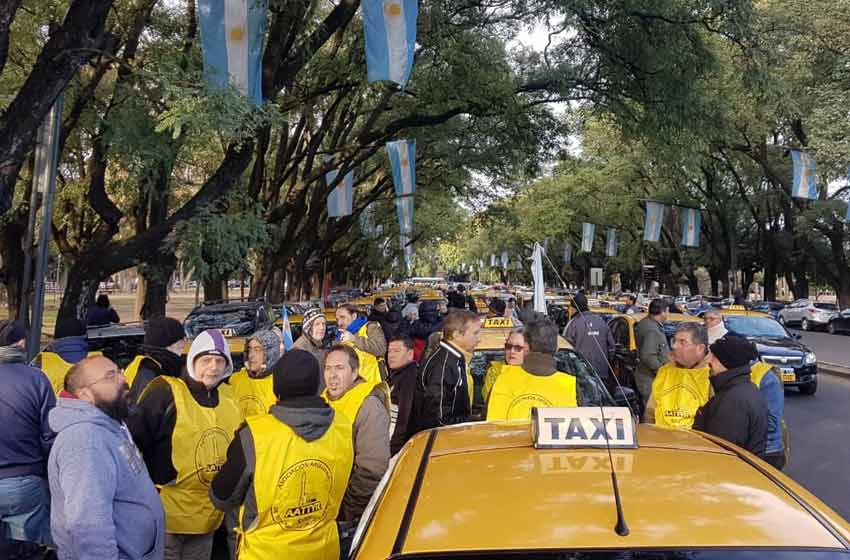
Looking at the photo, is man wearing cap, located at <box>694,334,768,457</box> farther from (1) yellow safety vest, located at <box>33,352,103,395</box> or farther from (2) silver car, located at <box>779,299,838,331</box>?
(2) silver car, located at <box>779,299,838,331</box>

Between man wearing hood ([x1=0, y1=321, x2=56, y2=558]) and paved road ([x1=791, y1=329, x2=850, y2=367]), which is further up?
man wearing hood ([x1=0, y1=321, x2=56, y2=558])

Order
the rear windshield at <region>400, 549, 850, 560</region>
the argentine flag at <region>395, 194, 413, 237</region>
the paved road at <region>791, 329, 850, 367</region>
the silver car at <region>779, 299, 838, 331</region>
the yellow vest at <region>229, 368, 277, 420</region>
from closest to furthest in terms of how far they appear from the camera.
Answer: the rear windshield at <region>400, 549, 850, 560</region>
the yellow vest at <region>229, 368, 277, 420</region>
the paved road at <region>791, 329, 850, 367</region>
the argentine flag at <region>395, 194, 413, 237</region>
the silver car at <region>779, 299, 838, 331</region>

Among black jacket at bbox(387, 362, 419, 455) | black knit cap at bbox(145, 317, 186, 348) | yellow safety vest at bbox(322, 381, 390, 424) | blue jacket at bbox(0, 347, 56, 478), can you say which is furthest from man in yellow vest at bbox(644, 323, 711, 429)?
blue jacket at bbox(0, 347, 56, 478)

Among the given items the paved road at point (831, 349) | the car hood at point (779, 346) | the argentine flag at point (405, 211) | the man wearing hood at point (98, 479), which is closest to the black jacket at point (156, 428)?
the man wearing hood at point (98, 479)

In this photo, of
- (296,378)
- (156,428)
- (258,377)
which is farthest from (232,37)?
(296,378)

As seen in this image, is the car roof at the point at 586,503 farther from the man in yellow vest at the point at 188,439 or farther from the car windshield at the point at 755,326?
the car windshield at the point at 755,326

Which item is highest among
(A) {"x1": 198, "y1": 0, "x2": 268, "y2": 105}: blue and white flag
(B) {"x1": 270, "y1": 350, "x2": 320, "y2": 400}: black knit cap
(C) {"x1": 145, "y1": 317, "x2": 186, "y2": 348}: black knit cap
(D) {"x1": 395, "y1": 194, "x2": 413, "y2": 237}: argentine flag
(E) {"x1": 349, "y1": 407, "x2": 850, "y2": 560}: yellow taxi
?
(A) {"x1": 198, "y1": 0, "x2": 268, "y2": 105}: blue and white flag

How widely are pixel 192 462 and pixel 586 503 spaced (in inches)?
90.0

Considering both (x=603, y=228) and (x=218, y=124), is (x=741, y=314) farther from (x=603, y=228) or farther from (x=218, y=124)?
(x=603, y=228)

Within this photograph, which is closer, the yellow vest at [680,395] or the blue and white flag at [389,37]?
the yellow vest at [680,395]

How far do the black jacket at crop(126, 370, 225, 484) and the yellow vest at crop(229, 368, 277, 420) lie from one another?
161 centimetres

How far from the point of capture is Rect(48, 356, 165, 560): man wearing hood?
288 cm

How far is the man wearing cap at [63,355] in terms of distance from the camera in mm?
6062

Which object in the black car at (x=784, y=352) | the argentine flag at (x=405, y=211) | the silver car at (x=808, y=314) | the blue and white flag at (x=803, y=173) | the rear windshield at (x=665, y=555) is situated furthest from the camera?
the silver car at (x=808, y=314)
